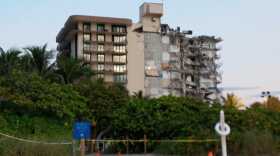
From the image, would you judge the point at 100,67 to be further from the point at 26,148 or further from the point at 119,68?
the point at 26,148

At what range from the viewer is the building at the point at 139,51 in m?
74.8

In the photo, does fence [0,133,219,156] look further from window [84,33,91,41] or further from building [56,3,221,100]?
window [84,33,91,41]

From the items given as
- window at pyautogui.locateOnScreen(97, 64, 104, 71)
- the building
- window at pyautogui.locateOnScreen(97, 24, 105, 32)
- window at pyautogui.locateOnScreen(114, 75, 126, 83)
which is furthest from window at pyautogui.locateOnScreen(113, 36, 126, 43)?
window at pyautogui.locateOnScreen(114, 75, 126, 83)

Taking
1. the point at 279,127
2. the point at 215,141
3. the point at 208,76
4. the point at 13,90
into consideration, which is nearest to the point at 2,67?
the point at 13,90

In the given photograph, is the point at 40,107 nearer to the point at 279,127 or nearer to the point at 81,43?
the point at 279,127

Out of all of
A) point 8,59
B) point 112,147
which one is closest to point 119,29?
point 8,59

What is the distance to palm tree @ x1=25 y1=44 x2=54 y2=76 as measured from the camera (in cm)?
4103

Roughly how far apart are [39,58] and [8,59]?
2.81 m

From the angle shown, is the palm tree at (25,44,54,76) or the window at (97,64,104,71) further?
the window at (97,64,104,71)

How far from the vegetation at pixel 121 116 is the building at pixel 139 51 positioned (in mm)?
36181

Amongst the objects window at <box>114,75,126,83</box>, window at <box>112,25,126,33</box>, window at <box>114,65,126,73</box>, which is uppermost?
window at <box>112,25,126,33</box>

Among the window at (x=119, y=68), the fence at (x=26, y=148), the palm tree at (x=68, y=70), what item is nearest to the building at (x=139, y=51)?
the window at (x=119, y=68)

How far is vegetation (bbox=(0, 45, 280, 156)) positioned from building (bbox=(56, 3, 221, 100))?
36.2 metres

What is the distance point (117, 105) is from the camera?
35.6 meters
